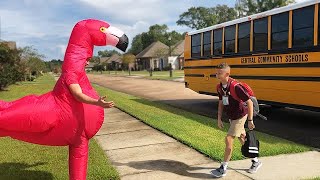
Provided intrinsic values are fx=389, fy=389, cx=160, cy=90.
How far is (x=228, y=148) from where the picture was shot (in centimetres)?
557

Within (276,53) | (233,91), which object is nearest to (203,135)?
(233,91)

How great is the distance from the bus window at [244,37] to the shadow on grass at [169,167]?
5728 millimetres

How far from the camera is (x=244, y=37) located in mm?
11141

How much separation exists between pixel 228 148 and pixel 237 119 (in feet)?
1.44

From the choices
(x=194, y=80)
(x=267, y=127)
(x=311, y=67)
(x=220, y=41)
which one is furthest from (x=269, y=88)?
(x=194, y=80)

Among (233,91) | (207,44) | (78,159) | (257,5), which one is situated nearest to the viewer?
(78,159)

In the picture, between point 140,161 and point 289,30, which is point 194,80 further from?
point 140,161

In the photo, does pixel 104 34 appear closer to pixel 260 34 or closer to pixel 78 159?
pixel 78 159

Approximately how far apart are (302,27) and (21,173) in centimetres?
674

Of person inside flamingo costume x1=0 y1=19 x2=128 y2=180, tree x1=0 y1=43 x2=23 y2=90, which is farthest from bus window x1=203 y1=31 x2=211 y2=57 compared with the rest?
tree x1=0 y1=43 x2=23 y2=90

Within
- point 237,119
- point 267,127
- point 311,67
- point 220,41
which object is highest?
point 220,41

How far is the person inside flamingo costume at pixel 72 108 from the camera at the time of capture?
436cm

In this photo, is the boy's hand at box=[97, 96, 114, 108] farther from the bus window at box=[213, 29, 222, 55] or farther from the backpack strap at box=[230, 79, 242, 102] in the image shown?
the bus window at box=[213, 29, 222, 55]

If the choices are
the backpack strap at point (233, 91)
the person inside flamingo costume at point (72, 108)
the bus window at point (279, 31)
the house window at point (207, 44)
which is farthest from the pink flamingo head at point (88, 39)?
the house window at point (207, 44)
